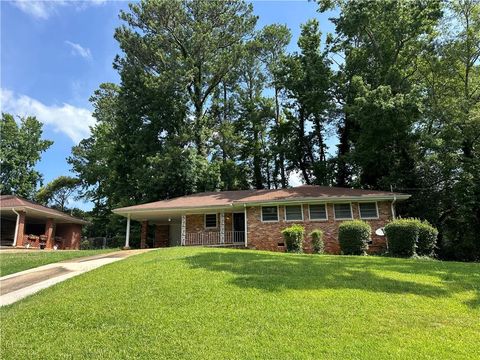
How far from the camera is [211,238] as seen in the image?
21391 mm

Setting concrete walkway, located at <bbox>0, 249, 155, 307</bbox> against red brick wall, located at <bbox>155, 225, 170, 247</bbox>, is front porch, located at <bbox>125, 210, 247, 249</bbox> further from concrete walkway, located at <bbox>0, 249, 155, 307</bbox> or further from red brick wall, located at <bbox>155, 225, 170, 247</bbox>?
concrete walkway, located at <bbox>0, 249, 155, 307</bbox>

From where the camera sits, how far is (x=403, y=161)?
80.4ft

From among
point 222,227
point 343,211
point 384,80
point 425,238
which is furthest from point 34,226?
point 384,80

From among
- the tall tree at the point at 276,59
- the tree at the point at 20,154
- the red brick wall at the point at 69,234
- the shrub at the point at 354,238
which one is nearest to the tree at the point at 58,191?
the tree at the point at 20,154

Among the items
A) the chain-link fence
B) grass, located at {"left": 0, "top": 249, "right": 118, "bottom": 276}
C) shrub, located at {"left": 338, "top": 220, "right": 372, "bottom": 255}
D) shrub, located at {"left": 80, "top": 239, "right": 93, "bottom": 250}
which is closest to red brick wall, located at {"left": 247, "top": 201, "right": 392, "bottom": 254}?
shrub, located at {"left": 338, "top": 220, "right": 372, "bottom": 255}

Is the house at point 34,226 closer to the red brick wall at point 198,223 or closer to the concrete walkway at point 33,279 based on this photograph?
the red brick wall at point 198,223

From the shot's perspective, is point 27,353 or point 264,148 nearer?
point 27,353

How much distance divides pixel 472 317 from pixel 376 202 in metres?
13.3

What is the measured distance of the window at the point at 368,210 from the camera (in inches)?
764

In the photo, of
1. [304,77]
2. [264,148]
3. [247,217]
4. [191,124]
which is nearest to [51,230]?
[191,124]

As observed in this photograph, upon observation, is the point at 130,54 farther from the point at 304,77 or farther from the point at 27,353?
the point at 27,353

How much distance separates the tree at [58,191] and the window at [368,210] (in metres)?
32.9

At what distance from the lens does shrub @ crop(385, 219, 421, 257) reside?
14864 mm

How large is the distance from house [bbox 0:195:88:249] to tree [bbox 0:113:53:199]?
37.1 feet
